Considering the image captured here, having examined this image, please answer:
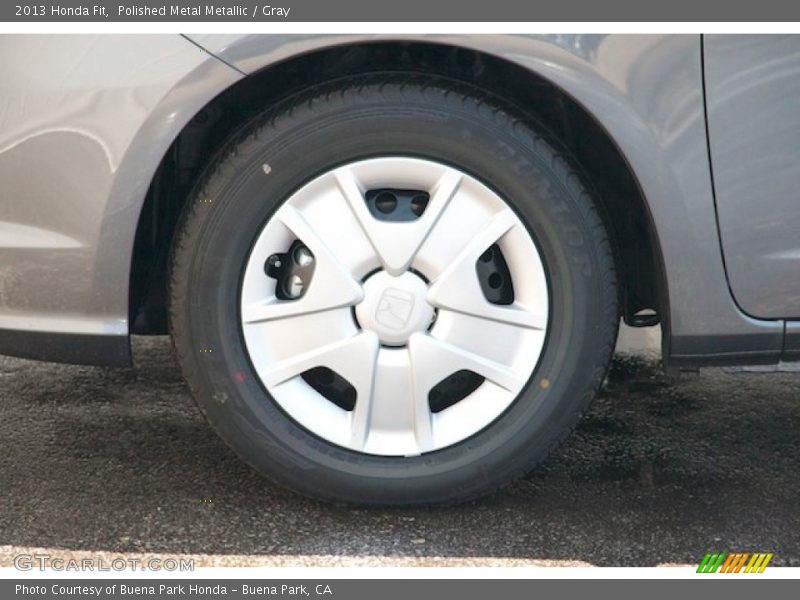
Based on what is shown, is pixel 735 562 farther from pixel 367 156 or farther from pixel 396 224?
pixel 367 156

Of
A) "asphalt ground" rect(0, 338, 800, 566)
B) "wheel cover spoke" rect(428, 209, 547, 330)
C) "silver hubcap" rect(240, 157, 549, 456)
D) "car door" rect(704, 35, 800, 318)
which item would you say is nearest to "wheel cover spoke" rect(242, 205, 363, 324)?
"silver hubcap" rect(240, 157, 549, 456)

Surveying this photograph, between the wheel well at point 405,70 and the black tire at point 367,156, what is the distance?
7cm

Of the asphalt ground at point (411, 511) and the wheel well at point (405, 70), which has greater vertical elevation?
the wheel well at point (405, 70)

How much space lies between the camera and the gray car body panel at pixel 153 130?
6.46 feet

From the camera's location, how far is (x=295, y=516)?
89.7 inches

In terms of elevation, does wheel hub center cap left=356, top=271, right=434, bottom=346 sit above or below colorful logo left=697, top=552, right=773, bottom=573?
above

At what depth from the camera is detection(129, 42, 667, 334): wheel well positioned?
6.97 ft

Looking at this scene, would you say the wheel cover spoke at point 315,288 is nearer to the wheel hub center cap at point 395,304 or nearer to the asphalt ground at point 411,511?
the wheel hub center cap at point 395,304

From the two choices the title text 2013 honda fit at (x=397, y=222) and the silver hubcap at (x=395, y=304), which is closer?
the title text 2013 honda fit at (x=397, y=222)

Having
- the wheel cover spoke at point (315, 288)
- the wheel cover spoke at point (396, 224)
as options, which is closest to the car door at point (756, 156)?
the wheel cover spoke at point (396, 224)

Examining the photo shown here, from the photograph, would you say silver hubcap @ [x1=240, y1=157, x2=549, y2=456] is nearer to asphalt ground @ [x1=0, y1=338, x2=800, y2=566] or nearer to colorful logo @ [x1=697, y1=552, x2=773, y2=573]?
asphalt ground @ [x1=0, y1=338, x2=800, y2=566]

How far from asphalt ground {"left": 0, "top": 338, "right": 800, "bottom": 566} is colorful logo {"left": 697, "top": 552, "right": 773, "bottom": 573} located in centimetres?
2

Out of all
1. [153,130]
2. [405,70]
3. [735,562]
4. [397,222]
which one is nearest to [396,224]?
[397,222]

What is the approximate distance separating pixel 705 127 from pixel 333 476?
1.02m
